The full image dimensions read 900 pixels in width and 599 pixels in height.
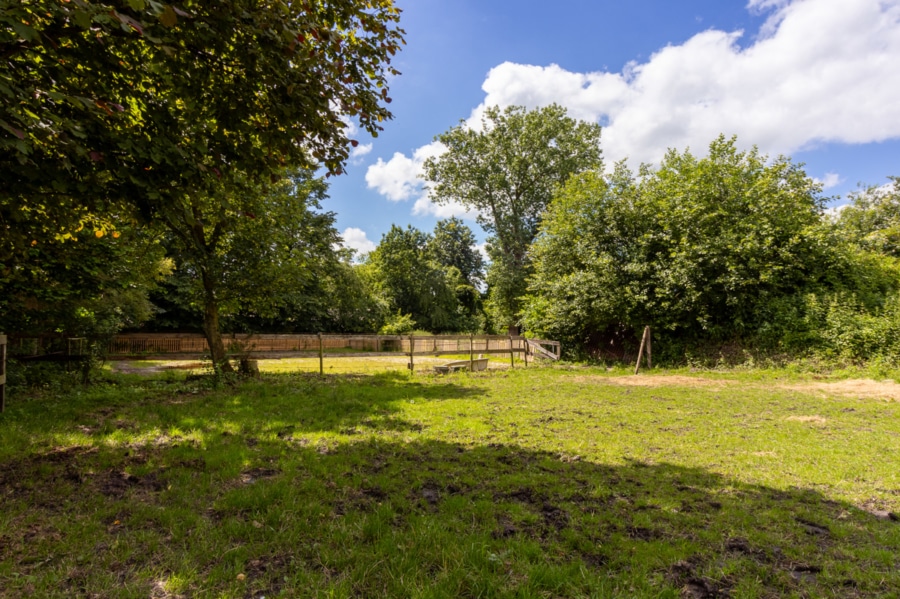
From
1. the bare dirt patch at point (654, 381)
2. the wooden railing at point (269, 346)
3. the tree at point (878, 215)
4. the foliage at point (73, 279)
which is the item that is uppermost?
the tree at point (878, 215)

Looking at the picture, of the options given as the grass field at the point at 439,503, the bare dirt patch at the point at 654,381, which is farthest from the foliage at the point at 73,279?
the bare dirt patch at the point at 654,381

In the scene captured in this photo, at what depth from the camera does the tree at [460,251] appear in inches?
2142

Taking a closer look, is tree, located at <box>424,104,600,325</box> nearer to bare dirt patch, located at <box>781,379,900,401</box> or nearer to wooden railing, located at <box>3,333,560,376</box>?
wooden railing, located at <box>3,333,560,376</box>

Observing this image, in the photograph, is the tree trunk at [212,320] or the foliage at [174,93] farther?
the tree trunk at [212,320]

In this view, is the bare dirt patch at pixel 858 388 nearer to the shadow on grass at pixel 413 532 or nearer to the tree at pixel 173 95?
the shadow on grass at pixel 413 532

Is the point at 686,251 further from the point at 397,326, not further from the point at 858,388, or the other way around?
the point at 397,326

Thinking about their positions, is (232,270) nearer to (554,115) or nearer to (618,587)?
(618,587)

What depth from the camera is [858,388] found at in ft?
32.1

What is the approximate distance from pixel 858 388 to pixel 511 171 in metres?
23.7

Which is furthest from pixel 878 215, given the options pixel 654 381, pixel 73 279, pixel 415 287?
pixel 73 279

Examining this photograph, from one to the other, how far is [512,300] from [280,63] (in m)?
25.3

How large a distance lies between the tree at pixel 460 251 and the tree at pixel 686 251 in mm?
34733

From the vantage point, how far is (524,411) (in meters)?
7.63

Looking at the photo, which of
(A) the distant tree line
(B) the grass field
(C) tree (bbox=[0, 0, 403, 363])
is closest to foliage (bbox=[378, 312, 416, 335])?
(A) the distant tree line
